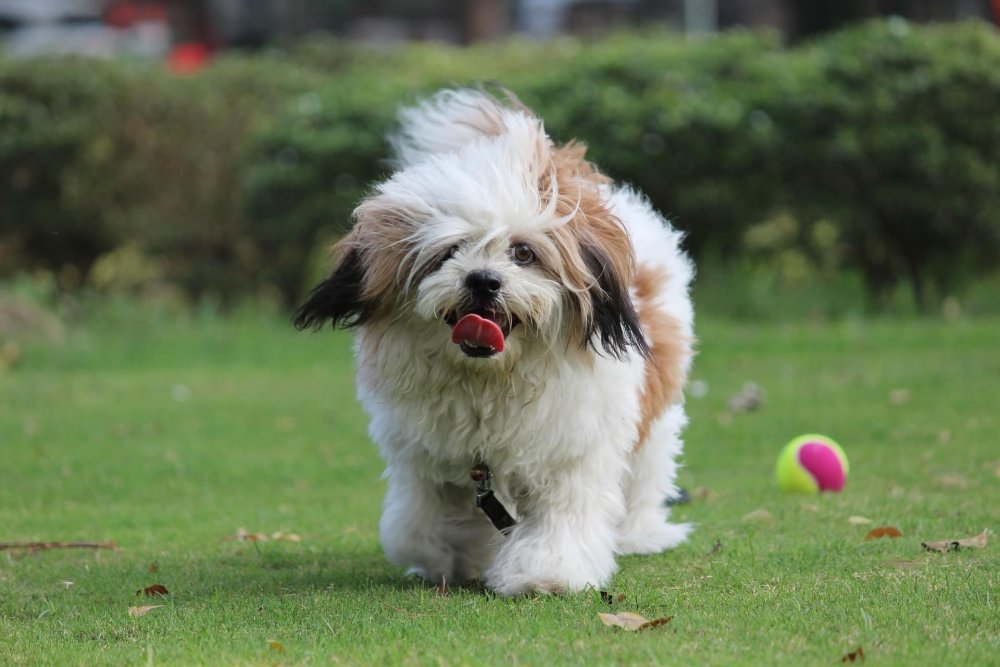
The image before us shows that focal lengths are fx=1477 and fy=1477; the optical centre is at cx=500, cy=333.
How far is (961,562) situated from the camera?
4.99m

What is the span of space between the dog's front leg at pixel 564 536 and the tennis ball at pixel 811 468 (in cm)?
207

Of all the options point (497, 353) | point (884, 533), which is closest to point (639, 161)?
point (884, 533)

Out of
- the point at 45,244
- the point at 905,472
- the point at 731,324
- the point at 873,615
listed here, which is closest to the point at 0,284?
the point at 45,244

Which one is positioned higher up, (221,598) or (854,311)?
(221,598)

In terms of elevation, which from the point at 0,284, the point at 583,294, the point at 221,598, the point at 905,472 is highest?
the point at 583,294

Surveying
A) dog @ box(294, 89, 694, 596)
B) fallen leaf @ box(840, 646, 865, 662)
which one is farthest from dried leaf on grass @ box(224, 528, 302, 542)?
fallen leaf @ box(840, 646, 865, 662)

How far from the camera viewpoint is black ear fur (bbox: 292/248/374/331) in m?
4.91

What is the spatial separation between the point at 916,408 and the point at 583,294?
4961 mm

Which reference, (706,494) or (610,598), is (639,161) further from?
(610,598)

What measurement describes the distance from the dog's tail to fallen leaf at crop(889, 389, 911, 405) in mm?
4559

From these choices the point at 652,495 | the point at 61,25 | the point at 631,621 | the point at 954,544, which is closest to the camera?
the point at 631,621

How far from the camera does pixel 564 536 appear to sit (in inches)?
192

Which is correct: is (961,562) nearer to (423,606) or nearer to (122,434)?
(423,606)

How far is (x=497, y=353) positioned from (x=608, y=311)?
418 mm
